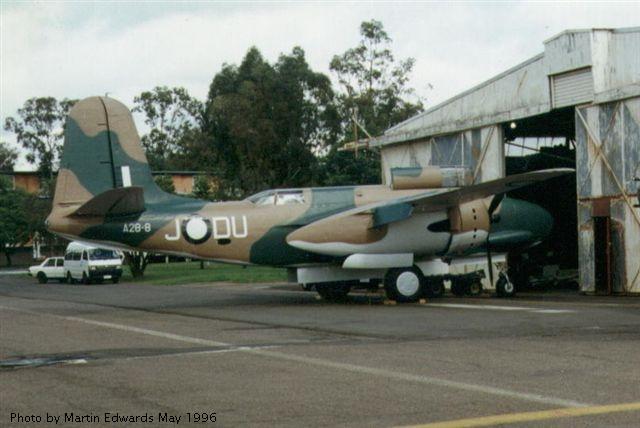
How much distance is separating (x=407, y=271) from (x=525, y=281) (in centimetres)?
897

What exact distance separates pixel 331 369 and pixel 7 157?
111 m

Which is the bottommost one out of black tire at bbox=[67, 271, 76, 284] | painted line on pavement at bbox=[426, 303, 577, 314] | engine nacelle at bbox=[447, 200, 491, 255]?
black tire at bbox=[67, 271, 76, 284]

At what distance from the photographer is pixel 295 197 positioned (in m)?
22.7

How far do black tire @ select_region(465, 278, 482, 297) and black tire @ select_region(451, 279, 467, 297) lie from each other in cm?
12

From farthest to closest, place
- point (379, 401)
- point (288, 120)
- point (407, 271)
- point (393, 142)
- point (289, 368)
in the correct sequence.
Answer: point (288, 120), point (393, 142), point (407, 271), point (289, 368), point (379, 401)

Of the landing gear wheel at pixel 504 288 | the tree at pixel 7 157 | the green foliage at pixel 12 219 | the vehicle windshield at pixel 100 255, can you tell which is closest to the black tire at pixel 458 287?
the landing gear wheel at pixel 504 288

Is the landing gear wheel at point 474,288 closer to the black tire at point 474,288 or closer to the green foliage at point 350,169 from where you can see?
the black tire at point 474,288

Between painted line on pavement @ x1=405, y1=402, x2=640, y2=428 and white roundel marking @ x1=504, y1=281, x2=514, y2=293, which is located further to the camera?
white roundel marking @ x1=504, y1=281, x2=514, y2=293

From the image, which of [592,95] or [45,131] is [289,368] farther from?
[45,131]

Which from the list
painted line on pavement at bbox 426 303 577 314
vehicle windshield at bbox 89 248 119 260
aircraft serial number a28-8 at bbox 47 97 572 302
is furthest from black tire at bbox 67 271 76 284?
painted line on pavement at bbox 426 303 577 314

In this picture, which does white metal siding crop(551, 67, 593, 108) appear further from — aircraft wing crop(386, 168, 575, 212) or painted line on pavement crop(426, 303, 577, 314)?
painted line on pavement crop(426, 303, 577, 314)

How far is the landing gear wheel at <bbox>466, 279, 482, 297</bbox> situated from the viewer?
26206 mm

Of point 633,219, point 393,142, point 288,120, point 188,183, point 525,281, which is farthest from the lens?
point 188,183

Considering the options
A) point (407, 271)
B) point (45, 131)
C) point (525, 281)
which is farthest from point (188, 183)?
point (407, 271)
